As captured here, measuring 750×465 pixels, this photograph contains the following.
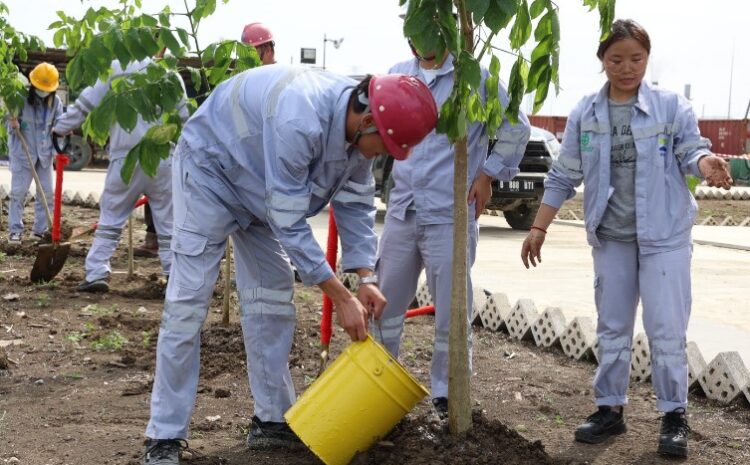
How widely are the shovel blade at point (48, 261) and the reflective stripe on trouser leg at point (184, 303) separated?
187 inches

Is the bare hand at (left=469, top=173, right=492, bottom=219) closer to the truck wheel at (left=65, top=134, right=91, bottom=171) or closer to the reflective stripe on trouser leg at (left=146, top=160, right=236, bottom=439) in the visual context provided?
the reflective stripe on trouser leg at (left=146, top=160, right=236, bottom=439)

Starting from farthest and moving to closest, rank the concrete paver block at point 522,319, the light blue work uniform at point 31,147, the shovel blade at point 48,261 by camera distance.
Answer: the light blue work uniform at point 31,147 → the shovel blade at point 48,261 → the concrete paver block at point 522,319

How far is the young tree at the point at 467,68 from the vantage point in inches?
132

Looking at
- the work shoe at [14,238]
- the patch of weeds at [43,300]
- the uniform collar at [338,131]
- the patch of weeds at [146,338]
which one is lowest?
the work shoe at [14,238]

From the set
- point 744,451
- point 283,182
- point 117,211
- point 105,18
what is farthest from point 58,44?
point 744,451

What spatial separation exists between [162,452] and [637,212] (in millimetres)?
2098

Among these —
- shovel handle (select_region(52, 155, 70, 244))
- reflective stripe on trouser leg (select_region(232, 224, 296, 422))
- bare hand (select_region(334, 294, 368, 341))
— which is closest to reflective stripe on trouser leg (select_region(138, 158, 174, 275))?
shovel handle (select_region(52, 155, 70, 244))

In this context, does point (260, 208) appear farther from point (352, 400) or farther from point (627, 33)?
point (627, 33)

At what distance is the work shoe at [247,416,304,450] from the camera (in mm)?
4340

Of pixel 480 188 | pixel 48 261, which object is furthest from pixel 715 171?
pixel 48 261

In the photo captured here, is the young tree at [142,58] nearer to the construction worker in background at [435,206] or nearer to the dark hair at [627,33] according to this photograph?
the construction worker in background at [435,206]

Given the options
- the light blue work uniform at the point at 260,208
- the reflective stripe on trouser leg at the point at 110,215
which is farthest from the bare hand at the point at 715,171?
the reflective stripe on trouser leg at the point at 110,215

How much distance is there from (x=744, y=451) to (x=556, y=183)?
1.37m

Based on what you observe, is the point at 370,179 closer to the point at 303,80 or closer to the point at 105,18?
the point at 303,80
